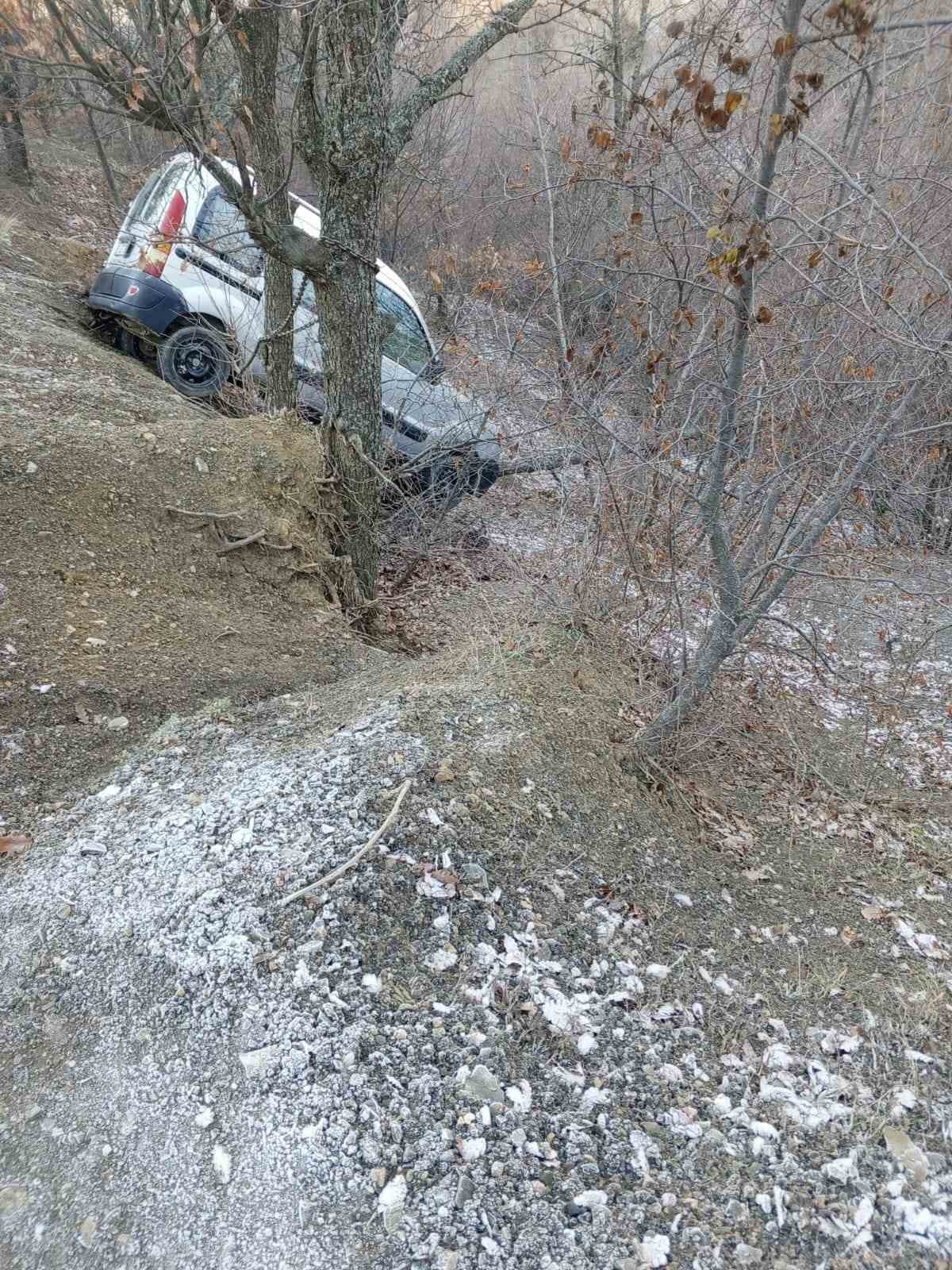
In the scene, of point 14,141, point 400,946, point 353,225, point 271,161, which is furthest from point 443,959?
point 14,141

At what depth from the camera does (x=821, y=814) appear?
14.5 feet

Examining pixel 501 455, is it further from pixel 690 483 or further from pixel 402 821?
pixel 402 821

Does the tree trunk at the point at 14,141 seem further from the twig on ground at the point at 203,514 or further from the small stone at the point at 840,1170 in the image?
the small stone at the point at 840,1170

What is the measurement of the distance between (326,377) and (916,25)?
358 cm

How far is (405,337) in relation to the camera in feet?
24.4

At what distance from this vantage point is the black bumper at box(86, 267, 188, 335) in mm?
6922

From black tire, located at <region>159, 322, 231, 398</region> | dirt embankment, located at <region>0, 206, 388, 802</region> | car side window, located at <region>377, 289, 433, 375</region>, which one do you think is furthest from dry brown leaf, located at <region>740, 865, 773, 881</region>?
black tire, located at <region>159, 322, 231, 398</region>

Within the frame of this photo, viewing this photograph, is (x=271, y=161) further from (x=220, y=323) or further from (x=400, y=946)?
(x=400, y=946)

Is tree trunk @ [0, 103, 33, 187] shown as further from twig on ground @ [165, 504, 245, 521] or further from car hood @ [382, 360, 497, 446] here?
twig on ground @ [165, 504, 245, 521]

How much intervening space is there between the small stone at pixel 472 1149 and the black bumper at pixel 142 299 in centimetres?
676

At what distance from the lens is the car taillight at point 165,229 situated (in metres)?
6.61

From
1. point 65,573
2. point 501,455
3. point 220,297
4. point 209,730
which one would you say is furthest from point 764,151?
point 220,297

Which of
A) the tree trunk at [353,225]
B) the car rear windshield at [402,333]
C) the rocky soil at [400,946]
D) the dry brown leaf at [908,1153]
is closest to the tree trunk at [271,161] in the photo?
the tree trunk at [353,225]

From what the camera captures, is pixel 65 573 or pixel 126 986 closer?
pixel 126 986
